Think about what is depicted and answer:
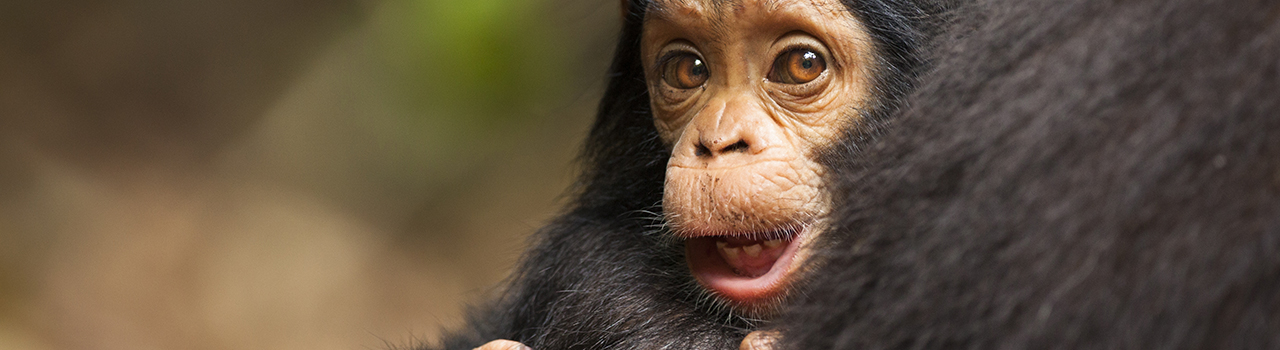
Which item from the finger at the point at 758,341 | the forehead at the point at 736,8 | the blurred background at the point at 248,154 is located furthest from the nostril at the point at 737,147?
the blurred background at the point at 248,154

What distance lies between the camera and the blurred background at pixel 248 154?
14.9ft

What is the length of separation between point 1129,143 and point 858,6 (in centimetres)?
129

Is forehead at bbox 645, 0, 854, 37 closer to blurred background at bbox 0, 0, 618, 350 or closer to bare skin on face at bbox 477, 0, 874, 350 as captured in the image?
bare skin on face at bbox 477, 0, 874, 350

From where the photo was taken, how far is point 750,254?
2.36 m

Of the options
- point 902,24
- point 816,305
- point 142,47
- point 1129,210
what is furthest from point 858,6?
point 142,47

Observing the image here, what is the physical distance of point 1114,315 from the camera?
1033mm

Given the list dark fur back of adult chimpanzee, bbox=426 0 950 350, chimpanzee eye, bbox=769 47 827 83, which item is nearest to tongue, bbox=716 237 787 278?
dark fur back of adult chimpanzee, bbox=426 0 950 350

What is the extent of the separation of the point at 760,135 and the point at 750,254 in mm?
277

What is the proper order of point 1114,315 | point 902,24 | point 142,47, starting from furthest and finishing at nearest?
point 142,47 < point 902,24 < point 1114,315

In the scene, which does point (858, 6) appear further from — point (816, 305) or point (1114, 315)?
point (1114, 315)

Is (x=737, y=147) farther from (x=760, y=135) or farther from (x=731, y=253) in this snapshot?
(x=731, y=253)

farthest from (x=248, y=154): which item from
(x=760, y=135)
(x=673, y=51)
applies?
(x=760, y=135)

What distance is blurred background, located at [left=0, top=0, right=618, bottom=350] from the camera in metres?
4.54

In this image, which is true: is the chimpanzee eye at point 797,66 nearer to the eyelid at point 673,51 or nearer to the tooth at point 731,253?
the eyelid at point 673,51
